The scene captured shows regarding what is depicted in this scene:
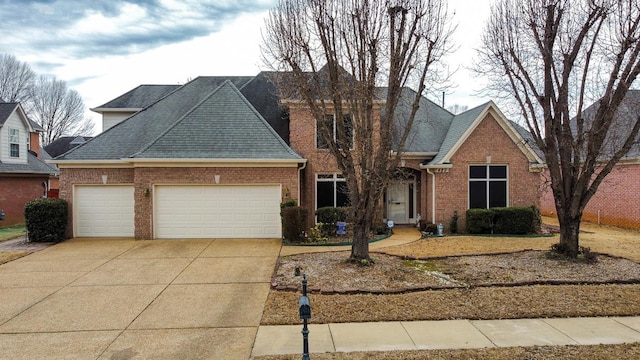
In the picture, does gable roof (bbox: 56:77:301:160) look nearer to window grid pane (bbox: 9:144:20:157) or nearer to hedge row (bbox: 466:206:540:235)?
hedge row (bbox: 466:206:540:235)

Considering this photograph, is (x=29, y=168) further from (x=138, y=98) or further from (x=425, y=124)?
(x=425, y=124)

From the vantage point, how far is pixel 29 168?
20.3 m

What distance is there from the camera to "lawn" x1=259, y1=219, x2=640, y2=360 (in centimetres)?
630

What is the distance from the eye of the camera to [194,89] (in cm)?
1878

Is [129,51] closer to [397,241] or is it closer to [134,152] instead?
[134,152]

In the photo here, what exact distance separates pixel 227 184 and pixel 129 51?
318 inches

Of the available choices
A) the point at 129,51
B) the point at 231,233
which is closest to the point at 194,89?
the point at 129,51

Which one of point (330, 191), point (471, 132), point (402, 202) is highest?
point (471, 132)

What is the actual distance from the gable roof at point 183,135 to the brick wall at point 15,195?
24.1 ft

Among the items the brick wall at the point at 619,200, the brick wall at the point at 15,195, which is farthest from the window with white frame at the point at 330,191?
the brick wall at the point at 15,195

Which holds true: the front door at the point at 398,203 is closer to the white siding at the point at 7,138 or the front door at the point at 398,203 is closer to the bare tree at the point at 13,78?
the white siding at the point at 7,138

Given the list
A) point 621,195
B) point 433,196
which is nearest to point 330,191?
point 433,196

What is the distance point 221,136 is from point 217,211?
8.87ft

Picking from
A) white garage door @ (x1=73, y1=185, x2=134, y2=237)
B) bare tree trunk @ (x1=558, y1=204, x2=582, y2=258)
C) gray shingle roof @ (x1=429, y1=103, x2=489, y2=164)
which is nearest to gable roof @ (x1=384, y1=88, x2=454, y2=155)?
gray shingle roof @ (x1=429, y1=103, x2=489, y2=164)
